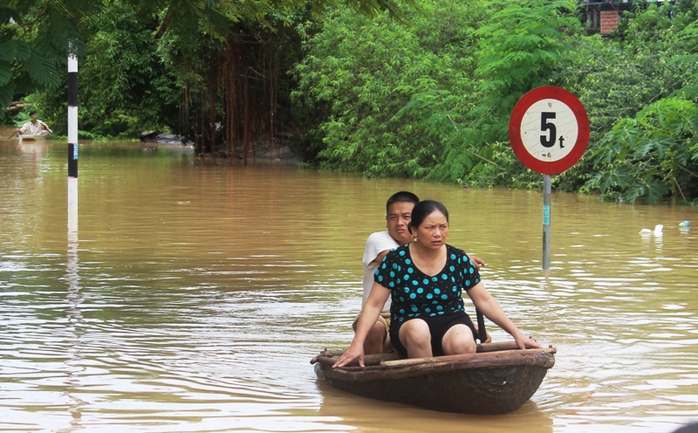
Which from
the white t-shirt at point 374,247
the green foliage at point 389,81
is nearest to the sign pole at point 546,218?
the white t-shirt at point 374,247

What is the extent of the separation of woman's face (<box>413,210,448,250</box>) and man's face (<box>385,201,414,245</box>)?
0.65 m

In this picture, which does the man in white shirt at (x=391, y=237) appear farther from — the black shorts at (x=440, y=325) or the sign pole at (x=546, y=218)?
the sign pole at (x=546, y=218)

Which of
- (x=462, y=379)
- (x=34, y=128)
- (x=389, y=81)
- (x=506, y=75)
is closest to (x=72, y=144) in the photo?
(x=462, y=379)

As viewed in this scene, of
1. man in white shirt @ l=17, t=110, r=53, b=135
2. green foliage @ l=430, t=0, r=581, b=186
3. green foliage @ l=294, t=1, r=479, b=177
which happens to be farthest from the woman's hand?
man in white shirt @ l=17, t=110, r=53, b=135

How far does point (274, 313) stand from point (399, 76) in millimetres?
22189

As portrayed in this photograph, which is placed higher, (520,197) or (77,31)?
(77,31)

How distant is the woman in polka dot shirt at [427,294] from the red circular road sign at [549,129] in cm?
456

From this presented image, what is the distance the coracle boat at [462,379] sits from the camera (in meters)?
5.88

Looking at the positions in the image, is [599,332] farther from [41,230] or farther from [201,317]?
[41,230]

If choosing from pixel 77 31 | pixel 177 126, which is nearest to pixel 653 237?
pixel 77 31

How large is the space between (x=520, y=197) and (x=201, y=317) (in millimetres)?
14183

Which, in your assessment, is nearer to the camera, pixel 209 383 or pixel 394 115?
pixel 209 383

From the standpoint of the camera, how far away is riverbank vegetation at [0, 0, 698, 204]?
986 cm

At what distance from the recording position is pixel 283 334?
8523 mm
